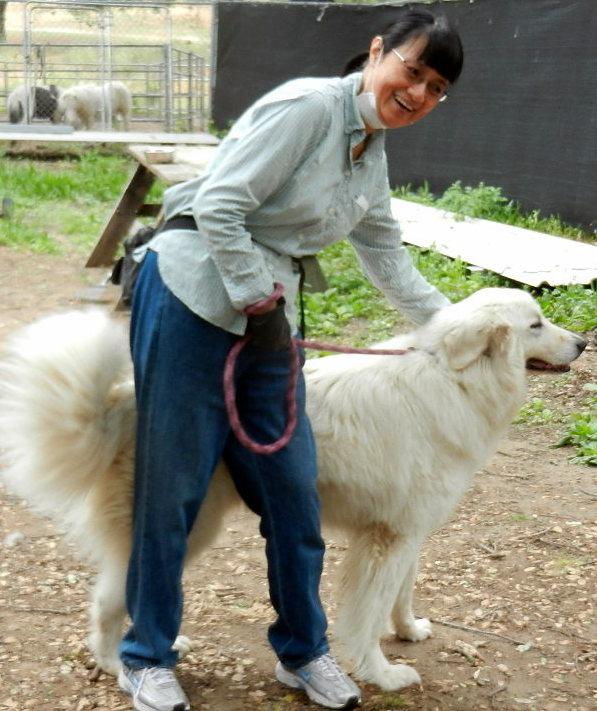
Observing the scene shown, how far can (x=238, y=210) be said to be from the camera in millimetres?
2303

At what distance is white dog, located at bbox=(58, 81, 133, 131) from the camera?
1538 cm

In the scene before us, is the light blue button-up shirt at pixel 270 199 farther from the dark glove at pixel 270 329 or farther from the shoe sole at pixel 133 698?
the shoe sole at pixel 133 698

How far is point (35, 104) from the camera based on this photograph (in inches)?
608

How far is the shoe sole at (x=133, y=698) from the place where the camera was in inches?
106

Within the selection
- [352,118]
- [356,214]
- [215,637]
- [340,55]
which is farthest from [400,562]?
[340,55]

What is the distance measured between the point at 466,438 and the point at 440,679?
0.77 metres

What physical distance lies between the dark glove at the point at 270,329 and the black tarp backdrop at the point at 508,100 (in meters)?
6.69

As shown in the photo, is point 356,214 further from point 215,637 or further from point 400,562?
point 215,637

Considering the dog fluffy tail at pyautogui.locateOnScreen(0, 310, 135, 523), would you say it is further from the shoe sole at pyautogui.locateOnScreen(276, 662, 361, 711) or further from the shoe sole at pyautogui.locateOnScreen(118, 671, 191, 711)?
the shoe sole at pyautogui.locateOnScreen(276, 662, 361, 711)

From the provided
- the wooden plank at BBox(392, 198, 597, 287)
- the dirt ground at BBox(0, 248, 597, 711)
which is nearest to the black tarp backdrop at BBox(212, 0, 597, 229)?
the wooden plank at BBox(392, 198, 597, 287)

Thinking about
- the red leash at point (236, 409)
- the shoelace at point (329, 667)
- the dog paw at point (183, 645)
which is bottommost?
the dog paw at point (183, 645)

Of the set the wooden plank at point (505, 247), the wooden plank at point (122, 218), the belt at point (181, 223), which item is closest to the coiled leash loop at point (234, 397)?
the belt at point (181, 223)

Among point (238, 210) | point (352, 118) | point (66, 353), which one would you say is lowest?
point (66, 353)

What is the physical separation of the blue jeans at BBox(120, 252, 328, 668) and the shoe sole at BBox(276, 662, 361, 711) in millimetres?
206
